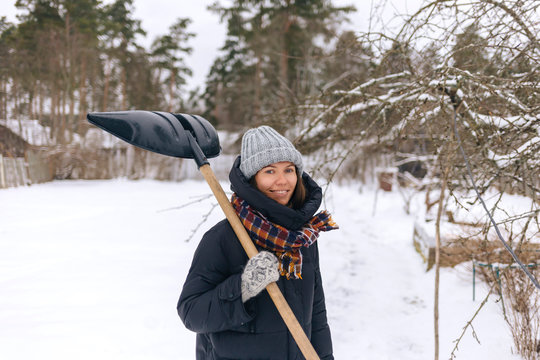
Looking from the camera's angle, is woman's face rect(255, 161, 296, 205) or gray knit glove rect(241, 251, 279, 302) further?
woman's face rect(255, 161, 296, 205)

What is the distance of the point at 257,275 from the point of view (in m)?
1.25

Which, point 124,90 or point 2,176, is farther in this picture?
point 124,90

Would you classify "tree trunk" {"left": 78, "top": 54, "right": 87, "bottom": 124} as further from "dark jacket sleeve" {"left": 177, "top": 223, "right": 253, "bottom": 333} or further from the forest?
"dark jacket sleeve" {"left": 177, "top": 223, "right": 253, "bottom": 333}

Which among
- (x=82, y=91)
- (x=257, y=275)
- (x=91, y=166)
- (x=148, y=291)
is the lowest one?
(x=148, y=291)

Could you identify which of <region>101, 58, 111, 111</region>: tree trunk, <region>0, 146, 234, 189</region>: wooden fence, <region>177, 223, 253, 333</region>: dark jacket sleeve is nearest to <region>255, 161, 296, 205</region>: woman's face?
<region>177, 223, 253, 333</region>: dark jacket sleeve

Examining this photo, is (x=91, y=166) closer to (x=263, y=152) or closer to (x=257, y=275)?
(x=263, y=152)

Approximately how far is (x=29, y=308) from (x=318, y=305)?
3365 mm

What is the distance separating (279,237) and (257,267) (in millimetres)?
159

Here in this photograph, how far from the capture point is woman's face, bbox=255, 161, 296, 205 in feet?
4.84

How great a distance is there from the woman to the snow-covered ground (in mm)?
2027

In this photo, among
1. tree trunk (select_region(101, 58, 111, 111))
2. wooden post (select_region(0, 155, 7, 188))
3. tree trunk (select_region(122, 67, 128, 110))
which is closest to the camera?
wooden post (select_region(0, 155, 7, 188))

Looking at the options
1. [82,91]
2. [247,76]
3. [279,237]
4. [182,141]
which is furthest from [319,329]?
[247,76]

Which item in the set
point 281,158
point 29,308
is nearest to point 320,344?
point 281,158

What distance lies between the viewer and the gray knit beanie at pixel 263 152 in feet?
4.76
